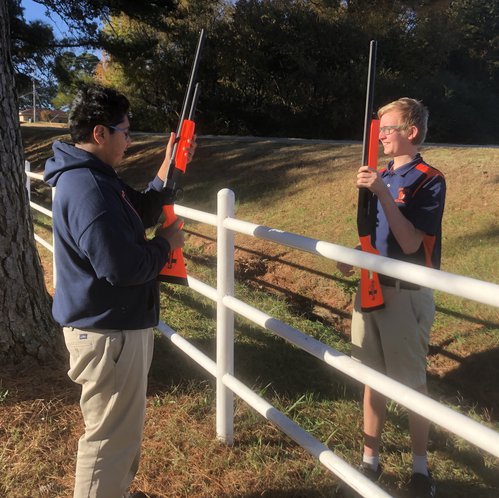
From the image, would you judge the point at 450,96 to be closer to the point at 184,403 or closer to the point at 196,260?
the point at 196,260

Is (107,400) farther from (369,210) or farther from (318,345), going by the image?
(369,210)

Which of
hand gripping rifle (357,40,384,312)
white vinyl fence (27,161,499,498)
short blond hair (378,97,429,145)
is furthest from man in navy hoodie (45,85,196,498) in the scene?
short blond hair (378,97,429,145)

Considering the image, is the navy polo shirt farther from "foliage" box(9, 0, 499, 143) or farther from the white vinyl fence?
"foliage" box(9, 0, 499, 143)

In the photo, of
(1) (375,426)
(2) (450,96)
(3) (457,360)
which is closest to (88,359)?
(1) (375,426)

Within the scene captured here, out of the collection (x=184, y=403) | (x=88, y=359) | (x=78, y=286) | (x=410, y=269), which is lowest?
(x=184, y=403)

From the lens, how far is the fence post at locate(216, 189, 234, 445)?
2.77 m

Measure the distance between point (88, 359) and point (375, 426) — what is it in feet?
4.75

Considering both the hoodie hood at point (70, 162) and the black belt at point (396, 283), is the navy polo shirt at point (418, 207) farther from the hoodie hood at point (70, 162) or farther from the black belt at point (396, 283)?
the hoodie hood at point (70, 162)

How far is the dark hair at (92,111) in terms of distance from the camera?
1.99 m

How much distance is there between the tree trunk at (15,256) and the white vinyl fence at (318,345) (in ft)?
2.94

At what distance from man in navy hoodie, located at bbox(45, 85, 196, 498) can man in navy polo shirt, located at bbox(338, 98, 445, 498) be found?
979 mm

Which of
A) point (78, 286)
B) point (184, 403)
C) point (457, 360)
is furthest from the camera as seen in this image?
point (457, 360)

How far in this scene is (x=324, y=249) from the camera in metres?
2.17

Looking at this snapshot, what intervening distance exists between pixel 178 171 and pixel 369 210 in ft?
3.06
